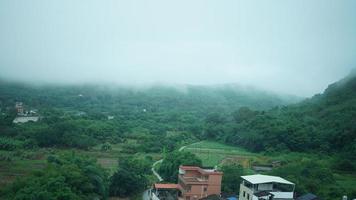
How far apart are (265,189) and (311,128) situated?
2631cm

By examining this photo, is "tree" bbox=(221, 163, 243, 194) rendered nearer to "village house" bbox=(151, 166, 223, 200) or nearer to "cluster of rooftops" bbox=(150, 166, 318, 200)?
"cluster of rooftops" bbox=(150, 166, 318, 200)

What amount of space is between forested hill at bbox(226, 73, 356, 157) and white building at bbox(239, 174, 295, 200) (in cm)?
1900

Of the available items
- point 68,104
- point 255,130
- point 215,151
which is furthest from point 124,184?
point 68,104

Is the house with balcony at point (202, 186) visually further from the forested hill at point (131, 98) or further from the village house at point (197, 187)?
the forested hill at point (131, 98)

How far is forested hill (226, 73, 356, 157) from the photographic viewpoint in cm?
4175

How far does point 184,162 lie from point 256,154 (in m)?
15.4

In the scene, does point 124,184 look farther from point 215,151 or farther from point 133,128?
point 133,128

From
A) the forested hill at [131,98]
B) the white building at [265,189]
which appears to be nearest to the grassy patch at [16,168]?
the white building at [265,189]

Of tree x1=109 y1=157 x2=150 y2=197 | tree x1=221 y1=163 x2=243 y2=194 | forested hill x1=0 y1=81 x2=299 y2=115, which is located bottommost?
tree x1=109 y1=157 x2=150 y2=197

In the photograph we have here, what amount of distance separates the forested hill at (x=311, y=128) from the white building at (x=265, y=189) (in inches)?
748

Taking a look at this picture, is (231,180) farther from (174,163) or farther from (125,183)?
(125,183)

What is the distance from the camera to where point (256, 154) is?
142ft

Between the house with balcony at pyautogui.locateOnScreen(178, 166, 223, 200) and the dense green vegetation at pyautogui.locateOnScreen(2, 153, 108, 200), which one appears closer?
the dense green vegetation at pyautogui.locateOnScreen(2, 153, 108, 200)

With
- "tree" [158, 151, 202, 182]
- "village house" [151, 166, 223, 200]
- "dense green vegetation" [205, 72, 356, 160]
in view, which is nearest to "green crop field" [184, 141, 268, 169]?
"dense green vegetation" [205, 72, 356, 160]
